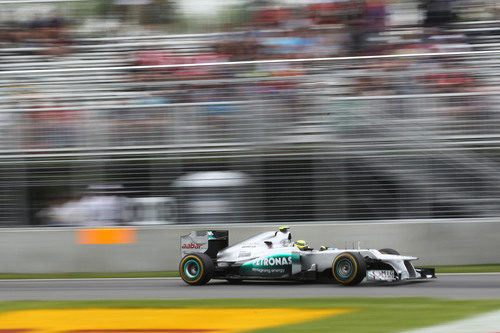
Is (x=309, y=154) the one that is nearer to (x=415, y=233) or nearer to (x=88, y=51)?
(x=415, y=233)

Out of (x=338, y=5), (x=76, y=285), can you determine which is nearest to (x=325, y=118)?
(x=338, y=5)

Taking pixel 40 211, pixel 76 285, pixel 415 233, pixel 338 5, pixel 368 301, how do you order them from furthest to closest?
pixel 338 5 → pixel 40 211 → pixel 415 233 → pixel 76 285 → pixel 368 301

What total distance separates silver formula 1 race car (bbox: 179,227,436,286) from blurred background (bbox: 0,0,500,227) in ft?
5.82

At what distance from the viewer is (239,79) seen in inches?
454

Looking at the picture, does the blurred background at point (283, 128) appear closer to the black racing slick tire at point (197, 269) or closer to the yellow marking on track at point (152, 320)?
the black racing slick tire at point (197, 269)

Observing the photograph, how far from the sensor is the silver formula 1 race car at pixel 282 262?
814 centimetres

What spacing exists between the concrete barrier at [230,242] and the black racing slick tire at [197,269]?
5.91 feet

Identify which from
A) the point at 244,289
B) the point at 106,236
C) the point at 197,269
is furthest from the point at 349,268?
the point at 106,236

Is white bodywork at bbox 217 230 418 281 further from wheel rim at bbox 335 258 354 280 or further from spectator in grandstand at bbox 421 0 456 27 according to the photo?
spectator in grandstand at bbox 421 0 456 27

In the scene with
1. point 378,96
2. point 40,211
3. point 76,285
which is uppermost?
point 378,96

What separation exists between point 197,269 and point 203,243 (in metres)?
0.41

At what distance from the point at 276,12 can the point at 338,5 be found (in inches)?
43.1

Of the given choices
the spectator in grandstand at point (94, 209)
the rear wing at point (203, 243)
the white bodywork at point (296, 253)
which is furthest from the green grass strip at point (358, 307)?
the spectator in grandstand at point (94, 209)

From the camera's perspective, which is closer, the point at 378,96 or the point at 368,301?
the point at 368,301
